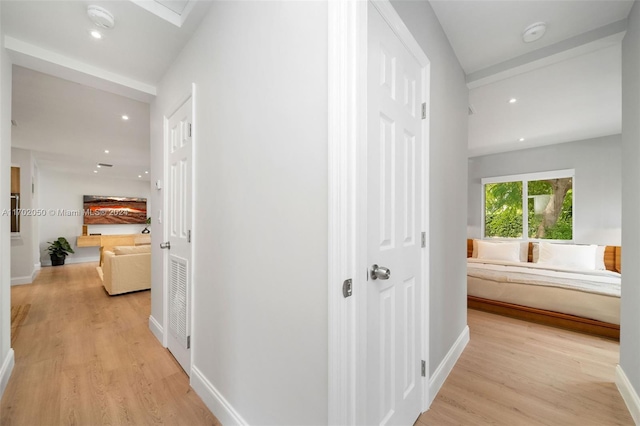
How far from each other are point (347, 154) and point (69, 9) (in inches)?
85.6

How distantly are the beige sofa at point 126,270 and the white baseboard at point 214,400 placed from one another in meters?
3.10

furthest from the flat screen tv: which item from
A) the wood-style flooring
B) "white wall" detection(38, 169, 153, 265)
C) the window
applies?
the window

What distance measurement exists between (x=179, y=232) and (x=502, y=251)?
4.95 metres

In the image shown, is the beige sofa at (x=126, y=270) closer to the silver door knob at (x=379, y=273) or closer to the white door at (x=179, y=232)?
the white door at (x=179, y=232)

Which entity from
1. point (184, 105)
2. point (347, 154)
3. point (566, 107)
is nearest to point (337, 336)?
point (347, 154)

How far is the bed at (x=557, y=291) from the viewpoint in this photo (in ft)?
8.90

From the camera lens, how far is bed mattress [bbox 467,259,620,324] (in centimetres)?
271

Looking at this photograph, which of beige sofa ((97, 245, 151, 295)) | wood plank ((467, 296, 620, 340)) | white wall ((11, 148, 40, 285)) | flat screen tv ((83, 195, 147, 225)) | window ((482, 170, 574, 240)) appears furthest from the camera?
flat screen tv ((83, 195, 147, 225))

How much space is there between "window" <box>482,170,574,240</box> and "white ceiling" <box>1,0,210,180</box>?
5613mm

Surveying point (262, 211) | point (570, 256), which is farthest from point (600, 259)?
point (262, 211)

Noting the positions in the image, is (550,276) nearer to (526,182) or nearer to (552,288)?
(552,288)

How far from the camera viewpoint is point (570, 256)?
388cm

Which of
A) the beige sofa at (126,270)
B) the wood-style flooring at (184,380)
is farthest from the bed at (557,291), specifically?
the beige sofa at (126,270)

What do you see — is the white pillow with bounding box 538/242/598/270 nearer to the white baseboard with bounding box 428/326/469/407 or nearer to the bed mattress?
the bed mattress
